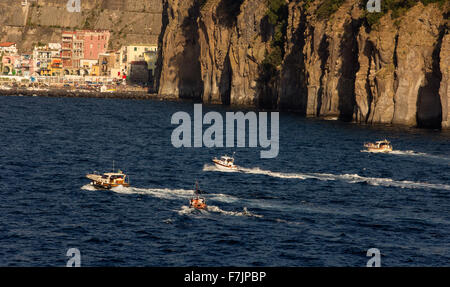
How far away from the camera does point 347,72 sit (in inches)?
6398

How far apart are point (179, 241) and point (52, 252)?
346 inches

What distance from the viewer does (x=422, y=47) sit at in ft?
472

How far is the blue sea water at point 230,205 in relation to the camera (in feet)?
182

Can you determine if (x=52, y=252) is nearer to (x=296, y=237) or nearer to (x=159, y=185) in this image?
(x=296, y=237)

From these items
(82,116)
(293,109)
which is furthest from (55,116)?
(293,109)

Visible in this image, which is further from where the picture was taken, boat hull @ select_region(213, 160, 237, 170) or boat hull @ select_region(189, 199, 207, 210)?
boat hull @ select_region(213, 160, 237, 170)

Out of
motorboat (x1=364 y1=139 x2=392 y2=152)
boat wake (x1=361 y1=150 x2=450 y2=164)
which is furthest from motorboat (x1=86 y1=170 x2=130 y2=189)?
motorboat (x1=364 y1=139 x2=392 y2=152)

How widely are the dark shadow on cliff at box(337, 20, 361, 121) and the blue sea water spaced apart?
34.4 m

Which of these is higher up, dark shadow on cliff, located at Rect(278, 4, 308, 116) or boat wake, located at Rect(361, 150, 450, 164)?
dark shadow on cliff, located at Rect(278, 4, 308, 116)

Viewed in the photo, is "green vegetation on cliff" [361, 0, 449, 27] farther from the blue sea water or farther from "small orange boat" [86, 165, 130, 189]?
"small orange boat" [86, 165, 130, 189]

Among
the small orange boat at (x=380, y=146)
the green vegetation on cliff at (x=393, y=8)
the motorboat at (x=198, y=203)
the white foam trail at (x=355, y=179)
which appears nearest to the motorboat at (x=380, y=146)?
the small orange boat at (x=380, y=146)

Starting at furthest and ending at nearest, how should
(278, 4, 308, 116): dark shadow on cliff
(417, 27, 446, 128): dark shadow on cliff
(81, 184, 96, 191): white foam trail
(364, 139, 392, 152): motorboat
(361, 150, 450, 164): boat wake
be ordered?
1. (278, 4, 308, 116): dark shadow on cliff
2. (417, 27, 446, 128): dark shadow on cliff
3. (364, 139, 392, 152): motorboat
4. (361, 150, 450, 164): boat wake
5. (81, 184, 96, 191): white foam trail

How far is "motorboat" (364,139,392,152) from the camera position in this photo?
112875mm

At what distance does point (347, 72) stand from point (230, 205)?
95373mm
